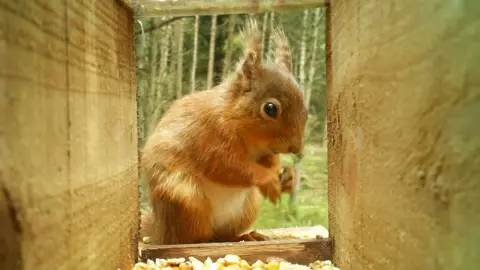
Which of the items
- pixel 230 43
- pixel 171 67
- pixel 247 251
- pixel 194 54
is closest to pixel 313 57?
pixel 230 43

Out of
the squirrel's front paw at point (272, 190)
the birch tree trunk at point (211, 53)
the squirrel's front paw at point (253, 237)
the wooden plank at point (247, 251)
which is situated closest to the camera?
the wooden plank at point (247, 251)

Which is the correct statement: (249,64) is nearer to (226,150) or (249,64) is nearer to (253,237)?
(226,150)

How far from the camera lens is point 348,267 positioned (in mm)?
1416

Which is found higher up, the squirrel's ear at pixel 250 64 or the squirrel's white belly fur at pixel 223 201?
the squirrel's ear at pixel 250 64

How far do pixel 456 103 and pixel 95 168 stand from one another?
0.83 metres

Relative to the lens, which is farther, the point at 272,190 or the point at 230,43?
the point at 230,43

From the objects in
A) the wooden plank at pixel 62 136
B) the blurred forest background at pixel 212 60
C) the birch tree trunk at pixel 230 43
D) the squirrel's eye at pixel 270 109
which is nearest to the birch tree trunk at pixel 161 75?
the blurred forest background at pixel 212 60

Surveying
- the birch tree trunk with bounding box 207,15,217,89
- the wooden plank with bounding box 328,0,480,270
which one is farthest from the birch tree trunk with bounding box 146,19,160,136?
the wooden plank with bounding box 328,0,480,270

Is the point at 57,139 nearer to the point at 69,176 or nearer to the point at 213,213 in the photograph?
the point at 69,176

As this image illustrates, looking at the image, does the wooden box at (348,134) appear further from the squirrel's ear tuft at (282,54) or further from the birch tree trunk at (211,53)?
the birch tree trunk at (211,53)

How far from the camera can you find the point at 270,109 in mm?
2043

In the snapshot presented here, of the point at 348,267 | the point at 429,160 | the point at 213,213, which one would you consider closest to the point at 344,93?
the point at 348,267

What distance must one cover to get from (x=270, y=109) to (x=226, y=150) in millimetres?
281

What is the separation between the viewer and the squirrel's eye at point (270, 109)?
2.04m
